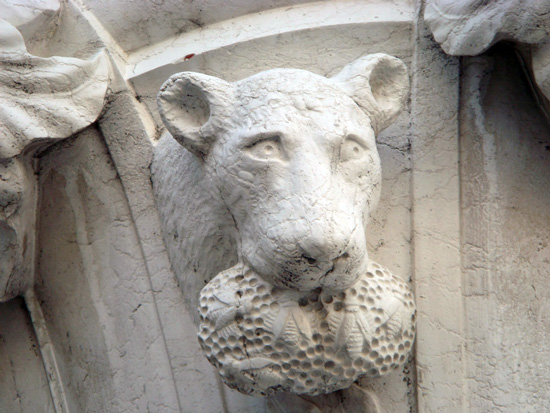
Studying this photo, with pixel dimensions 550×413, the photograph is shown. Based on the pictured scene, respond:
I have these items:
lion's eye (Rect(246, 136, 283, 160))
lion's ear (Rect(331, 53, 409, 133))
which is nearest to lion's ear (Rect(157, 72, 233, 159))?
lion's eye (Rect(246, 136, 283, 160))

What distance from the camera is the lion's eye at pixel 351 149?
1.58 metres

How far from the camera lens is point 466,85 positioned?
1860 millimetres

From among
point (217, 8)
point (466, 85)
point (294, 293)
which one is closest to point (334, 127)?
point (294, 293)

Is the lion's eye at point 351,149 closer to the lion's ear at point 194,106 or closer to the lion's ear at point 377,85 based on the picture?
the lion's ear at point 377,85

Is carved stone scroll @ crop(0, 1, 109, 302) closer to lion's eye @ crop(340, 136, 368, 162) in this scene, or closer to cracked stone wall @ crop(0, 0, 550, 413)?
cracked stone wall @ crop(0, 0, 550, 413)

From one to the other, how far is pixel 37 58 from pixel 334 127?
653mm

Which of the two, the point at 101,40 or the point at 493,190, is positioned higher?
the point at 101,40

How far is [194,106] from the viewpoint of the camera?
1691 mm

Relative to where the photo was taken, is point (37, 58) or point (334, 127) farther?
point (37, 58)

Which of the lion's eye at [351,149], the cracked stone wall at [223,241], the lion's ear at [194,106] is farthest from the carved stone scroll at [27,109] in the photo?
the lion's eye at [351,149]

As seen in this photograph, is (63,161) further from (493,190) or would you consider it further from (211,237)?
(493,190)

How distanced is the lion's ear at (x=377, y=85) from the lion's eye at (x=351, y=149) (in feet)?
0.37

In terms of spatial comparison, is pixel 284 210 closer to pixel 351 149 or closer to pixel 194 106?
pixel 351 149

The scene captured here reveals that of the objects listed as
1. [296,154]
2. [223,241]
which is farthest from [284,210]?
[223,241]
